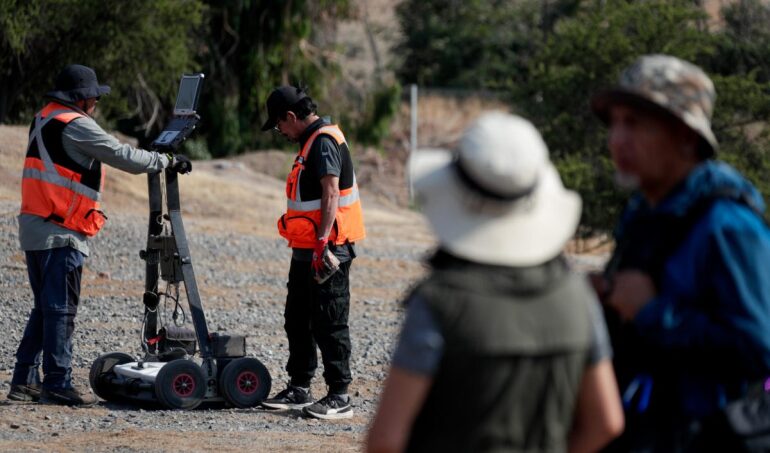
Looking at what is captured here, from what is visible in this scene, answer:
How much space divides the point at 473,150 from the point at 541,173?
18cm

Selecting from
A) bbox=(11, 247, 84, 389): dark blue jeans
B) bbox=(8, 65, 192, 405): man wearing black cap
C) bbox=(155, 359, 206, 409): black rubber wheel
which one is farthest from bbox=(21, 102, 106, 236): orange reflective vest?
bbox=(155, 359, 206, 409): black rubber wheel

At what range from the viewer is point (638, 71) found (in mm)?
3443

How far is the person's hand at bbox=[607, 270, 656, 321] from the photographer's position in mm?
3301

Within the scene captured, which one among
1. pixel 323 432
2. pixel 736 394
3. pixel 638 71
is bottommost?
pixel 323 432

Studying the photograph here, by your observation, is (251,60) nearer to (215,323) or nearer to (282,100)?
(215,323)

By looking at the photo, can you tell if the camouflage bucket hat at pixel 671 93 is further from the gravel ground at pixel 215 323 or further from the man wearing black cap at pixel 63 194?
the man wearing black cap at pixel 63 194

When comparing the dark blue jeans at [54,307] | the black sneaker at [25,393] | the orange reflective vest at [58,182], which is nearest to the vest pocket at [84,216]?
the orange reflective vest at [58,182]

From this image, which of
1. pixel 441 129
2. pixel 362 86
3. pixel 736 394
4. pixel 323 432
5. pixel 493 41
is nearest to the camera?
pixel 736 394

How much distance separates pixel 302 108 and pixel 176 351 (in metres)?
1.80

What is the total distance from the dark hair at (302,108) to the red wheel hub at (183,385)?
179 cm

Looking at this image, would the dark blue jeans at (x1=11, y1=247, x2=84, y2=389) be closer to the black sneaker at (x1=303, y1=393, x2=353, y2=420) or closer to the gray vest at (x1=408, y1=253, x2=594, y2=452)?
the black sneaker at (x1=303, y1=393, x2=353, y2=420)

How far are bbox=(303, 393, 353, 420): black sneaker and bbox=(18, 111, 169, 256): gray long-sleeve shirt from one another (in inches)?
71.4

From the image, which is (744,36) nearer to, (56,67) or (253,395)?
(56,67)

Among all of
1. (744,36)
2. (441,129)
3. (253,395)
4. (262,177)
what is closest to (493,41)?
(441,129)
